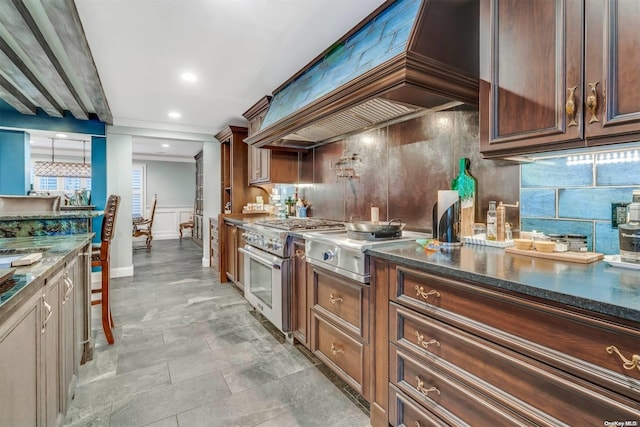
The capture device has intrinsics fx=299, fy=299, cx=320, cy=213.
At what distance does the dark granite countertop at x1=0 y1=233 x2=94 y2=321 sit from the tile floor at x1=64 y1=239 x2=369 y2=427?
93 cm

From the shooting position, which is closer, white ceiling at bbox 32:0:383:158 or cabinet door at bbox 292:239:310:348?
white ceiling at bbox 32:0:383:158

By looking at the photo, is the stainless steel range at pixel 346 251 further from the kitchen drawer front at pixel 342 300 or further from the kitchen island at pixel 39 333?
→ the kitchen island at pixel 39 333

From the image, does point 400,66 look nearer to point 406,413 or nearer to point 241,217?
point 406,413

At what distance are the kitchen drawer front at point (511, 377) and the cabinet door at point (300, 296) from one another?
39.3 inches

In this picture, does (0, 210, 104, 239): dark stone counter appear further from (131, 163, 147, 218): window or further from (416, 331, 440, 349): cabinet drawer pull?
(131, 163, 147, 218): window

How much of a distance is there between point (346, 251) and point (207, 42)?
1946 mm

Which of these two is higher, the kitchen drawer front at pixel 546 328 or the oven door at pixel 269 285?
the kitchen drawer front at pixel 546 328

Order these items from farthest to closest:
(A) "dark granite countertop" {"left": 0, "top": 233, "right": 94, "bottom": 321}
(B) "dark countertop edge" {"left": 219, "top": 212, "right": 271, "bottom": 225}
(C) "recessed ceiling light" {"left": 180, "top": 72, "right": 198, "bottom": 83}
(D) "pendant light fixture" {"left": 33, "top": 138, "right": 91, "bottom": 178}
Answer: (D) "pendant light fixture" {"left": 33, "top": 138, "right": 91, "bottom": 178}
(B) "dark countertop edge" {"left": 219, "top": 212, "right": 271, "bottom": 225}
(C) "recessed ceiling light" {"left": 180, "top": 72, "right": 198, "bottom": 83}
(A) "dark granite countertop" {"left": 0, "top": 233, "right": 94, "bottom": 321}

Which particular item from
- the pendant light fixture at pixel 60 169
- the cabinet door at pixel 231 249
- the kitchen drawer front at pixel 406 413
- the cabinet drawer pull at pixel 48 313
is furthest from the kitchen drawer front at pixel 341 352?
the pendant light fixture at pixel 60 169

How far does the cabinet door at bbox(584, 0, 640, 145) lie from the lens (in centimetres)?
104

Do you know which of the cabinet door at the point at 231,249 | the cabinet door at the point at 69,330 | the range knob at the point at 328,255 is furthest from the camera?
the cabinet door at the point at 231,249

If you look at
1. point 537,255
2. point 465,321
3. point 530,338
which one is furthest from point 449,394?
point 537,255

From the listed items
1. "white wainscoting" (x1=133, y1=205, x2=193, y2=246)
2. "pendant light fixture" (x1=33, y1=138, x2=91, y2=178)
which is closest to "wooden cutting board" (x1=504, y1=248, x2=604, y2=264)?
"pendant light fixture" (x1=33, y1=138, x2=91, y2=178)

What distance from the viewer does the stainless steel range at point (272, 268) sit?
243cm
